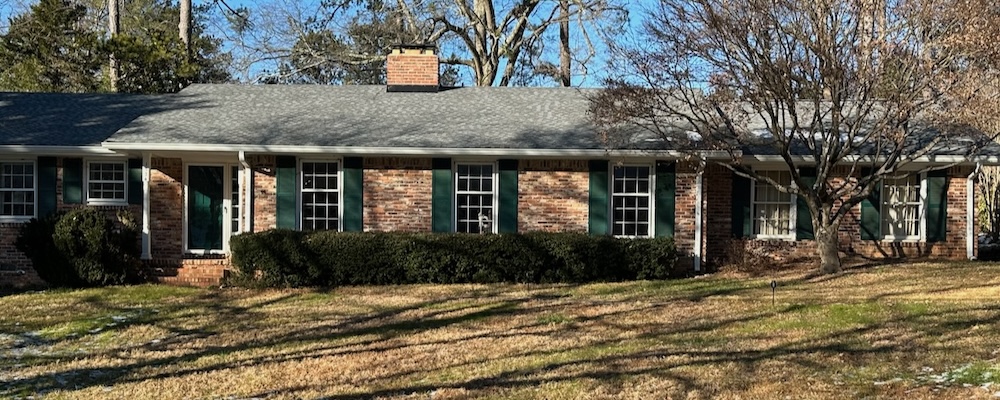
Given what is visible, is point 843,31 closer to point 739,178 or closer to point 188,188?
point 739,178

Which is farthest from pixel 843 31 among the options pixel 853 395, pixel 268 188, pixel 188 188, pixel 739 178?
pixel 188 188

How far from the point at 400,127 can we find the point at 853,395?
11315 mm

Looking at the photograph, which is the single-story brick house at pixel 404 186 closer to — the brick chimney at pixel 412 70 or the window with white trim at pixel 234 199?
the window with white trim at pixel 234 199

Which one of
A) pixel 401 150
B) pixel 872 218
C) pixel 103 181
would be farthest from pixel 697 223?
pixel 103 181

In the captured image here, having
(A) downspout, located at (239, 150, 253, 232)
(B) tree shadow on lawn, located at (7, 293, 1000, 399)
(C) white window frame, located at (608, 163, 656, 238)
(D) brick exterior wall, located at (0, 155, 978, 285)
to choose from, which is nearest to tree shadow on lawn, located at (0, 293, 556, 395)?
(B) tree shadow on lawn, located at (7, 293, 1000, 399)

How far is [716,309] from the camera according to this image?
1138 cm

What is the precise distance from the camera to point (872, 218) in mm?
17141

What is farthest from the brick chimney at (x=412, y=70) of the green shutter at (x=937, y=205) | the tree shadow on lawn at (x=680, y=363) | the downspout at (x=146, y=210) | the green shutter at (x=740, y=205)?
the tree shadow on lawn at (x=680, y=363)

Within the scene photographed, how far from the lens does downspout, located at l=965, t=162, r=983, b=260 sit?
1694 cm

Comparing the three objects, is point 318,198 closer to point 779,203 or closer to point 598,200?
point 598,200

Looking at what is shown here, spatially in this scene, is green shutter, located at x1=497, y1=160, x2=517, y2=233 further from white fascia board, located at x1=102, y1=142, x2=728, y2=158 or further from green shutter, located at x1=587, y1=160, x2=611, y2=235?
green shutter, located at x1=587, y1=160, x2=611, y2=235

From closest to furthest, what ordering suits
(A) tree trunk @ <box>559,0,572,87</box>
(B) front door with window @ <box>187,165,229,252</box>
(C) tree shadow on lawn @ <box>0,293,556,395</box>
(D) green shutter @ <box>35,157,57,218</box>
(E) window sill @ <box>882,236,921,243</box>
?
(C) tree shadow on lawn @ <box>0,293,556,395</box> < (D) green shutter @ <box>35,157,57,218</box> < (B) front door with window @ <box>187,165,229,252</box> < (E) window sill @ <box>882,236,921,243</box> < (A) tree trunk @ <box>559,0,572,87</box>

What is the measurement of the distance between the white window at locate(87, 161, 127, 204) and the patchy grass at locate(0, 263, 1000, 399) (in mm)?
2682

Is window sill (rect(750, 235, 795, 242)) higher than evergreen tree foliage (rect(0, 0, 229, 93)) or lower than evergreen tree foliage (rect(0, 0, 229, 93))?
lower
